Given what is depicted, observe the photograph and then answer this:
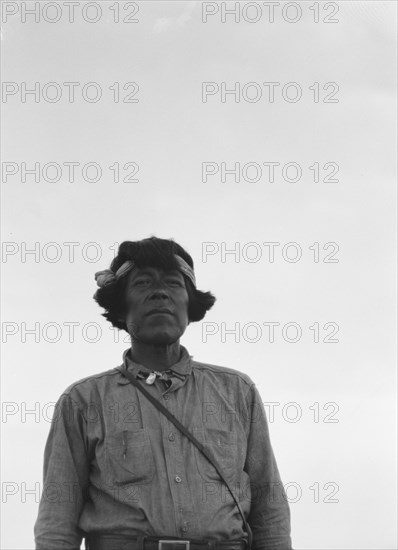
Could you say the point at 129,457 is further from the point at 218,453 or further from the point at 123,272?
the point at 123,272

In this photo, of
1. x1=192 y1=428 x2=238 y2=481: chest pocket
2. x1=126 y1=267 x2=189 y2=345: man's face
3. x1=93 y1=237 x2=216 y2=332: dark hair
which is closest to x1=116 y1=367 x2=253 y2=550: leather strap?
x1=192 y1=428 x2=238 y2=481: chest pocket

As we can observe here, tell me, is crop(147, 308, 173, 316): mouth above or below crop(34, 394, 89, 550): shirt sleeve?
above

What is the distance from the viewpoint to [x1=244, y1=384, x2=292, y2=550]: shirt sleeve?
4758mm

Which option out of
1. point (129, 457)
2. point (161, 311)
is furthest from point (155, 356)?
point (129, 457)

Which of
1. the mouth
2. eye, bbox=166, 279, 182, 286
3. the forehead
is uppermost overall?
the forehead

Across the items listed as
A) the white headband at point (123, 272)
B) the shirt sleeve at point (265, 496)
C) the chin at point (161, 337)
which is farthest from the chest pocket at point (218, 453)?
the white headband at point (123, 272)

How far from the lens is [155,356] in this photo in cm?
500

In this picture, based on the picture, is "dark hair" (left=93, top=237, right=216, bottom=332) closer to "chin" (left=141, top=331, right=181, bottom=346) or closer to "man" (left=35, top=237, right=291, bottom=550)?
"man" (left=35, top=237, right=291, bottom=550)

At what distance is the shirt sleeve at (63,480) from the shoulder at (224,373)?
0.73m

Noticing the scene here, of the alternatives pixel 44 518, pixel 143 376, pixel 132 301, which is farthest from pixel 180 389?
pixel 44 518

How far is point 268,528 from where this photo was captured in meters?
4.76

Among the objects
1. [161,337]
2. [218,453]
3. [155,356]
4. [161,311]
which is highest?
[161,311]

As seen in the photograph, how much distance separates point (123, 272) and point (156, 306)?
0.34 metres

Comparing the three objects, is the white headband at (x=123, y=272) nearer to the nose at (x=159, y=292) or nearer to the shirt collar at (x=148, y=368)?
the nose at (x=159, y=292)
